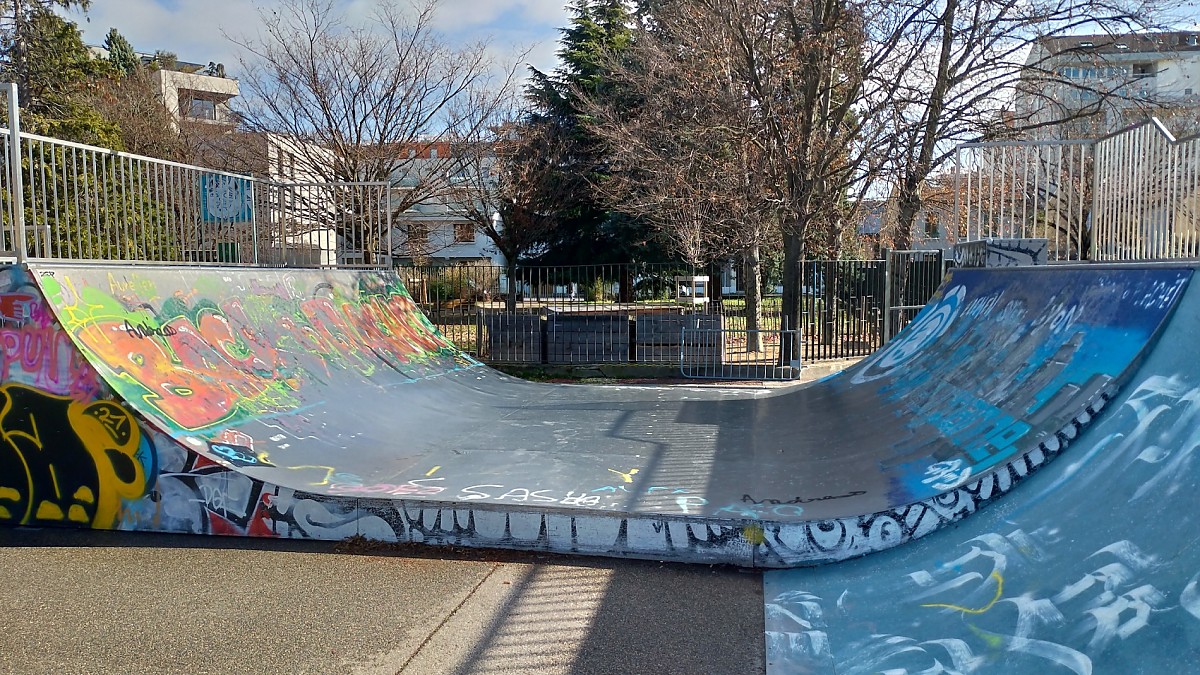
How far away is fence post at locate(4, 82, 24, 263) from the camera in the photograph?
584cm

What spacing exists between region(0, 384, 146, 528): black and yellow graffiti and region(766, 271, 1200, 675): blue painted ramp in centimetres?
Answer: 495

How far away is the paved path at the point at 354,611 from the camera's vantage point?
378 centimetres

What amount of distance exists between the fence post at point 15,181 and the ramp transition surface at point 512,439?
0.85 ft

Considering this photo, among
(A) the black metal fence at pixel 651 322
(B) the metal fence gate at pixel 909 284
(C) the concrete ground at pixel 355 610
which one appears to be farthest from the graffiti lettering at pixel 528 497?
(B) the metal fence gate at pixel 909 284

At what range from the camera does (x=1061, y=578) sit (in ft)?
11.5

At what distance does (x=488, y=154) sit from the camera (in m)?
23.5

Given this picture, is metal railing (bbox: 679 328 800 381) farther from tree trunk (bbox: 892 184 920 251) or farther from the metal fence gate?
tree trunk (bbox: 892 184 920 251)

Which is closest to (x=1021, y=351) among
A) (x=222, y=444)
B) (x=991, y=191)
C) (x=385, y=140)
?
(x=991, y=191)

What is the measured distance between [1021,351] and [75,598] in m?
7.14

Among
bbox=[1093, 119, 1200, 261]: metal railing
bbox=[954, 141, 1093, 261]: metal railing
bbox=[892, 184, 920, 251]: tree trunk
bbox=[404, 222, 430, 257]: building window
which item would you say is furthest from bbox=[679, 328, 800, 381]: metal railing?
bbox=[404, 222, 430, 257]: building window

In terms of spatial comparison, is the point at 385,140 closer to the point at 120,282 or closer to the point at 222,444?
the point at 120,282

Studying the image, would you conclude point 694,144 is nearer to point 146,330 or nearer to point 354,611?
point 146,330

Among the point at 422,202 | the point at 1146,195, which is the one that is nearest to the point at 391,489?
the point at 1146,195

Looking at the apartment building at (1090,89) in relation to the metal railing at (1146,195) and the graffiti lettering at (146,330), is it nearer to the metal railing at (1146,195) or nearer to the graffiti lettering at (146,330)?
the metal railing at (1146,195)
